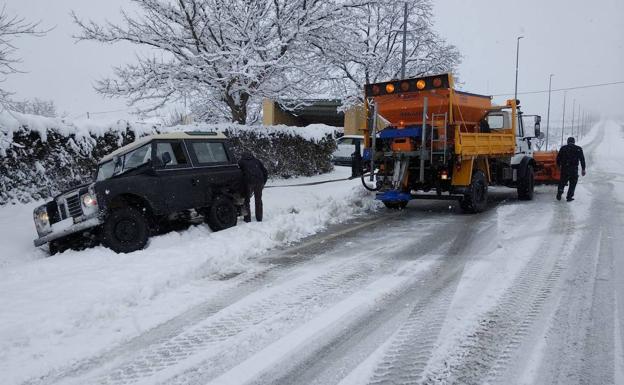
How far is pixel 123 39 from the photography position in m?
13.6

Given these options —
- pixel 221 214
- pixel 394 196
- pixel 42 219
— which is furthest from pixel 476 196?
pixel 42 219

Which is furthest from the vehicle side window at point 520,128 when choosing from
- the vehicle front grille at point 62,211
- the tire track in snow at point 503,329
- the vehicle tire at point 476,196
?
the vehicle front grille at point 62,211

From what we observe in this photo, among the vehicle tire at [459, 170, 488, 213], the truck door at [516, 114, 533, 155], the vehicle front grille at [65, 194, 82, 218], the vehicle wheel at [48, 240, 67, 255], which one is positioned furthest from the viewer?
the truck door at [516, 114, 533, 155]

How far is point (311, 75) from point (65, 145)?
753cm

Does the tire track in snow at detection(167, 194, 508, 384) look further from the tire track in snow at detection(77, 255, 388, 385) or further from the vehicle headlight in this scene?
the vehicle headlight

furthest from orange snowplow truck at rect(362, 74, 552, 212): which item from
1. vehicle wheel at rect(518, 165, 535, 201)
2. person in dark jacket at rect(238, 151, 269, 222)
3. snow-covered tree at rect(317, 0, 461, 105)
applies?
snow-covered tree at rect(317, 0, 461, 105)

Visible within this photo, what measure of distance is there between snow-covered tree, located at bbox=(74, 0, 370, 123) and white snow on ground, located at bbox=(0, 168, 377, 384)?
5260mm

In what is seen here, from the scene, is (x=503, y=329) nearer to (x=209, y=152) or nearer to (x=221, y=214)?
(x=221, y=214)

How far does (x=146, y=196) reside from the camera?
300 inches

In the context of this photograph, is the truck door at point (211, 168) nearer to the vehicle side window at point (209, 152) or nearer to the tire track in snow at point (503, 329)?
the vehicle side window at point (209, 152)

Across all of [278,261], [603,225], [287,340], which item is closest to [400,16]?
[603,225]

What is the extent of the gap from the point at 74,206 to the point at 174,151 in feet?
6.05

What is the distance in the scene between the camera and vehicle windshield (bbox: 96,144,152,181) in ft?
25.8

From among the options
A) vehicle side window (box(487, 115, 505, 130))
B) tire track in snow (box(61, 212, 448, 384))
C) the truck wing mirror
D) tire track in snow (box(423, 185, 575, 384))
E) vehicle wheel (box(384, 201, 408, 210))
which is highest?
vehicle side window (box(487, 115, 505, 130))
